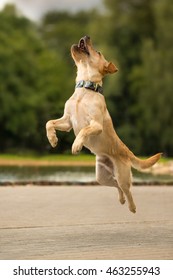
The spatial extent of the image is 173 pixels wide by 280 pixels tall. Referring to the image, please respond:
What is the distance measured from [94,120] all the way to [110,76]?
96.6 ft

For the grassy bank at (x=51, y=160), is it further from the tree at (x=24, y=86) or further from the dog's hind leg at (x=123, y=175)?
the dog's hind leg at (x=123, y=175)

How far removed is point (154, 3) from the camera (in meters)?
36.0

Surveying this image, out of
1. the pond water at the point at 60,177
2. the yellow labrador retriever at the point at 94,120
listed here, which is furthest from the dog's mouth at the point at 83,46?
the pond water at the point at 60,177

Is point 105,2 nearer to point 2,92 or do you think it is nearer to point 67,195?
point 2,92

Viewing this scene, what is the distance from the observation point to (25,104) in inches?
1277

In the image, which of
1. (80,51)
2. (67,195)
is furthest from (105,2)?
(80,51)

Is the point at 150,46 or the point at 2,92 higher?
the point at 150,46

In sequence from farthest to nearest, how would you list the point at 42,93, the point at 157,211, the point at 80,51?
1. the point at 42,93
2. the point at 157,211
3. the point at 80,51

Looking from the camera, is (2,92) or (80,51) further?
(2,92)

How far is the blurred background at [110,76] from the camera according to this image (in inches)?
1268
